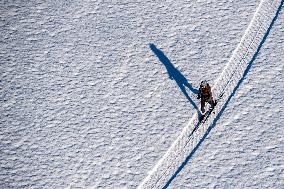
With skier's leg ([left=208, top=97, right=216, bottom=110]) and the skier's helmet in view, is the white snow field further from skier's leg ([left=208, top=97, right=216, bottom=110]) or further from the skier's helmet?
the skier's helmet

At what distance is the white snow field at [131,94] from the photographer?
31.5 ft

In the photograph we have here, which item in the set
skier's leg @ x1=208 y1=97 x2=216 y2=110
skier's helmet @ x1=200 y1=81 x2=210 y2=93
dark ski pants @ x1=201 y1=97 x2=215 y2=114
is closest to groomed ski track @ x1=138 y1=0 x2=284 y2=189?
skier's leg @ x1=208 y1=97 x2=216 y2=110

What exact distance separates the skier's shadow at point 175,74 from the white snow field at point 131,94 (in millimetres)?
34

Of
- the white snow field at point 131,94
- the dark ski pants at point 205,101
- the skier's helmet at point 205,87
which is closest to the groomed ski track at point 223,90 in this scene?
the white snow field at point 131,94

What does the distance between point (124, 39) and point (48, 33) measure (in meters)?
3.06

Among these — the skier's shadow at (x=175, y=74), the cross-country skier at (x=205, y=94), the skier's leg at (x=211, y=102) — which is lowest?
the skier's leg at (x=211, y=102)

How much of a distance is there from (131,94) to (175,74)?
157 centimetres

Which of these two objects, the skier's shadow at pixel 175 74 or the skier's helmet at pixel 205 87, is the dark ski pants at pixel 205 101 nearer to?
the skier's helmet at pixel 205 87

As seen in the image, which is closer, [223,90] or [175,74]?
[223,90]

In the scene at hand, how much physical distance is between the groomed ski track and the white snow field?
54mm

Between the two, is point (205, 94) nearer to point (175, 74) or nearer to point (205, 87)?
point (205, 87)

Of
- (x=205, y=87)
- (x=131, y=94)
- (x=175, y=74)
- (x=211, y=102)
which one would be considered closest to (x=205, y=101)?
(x=211, y=102)

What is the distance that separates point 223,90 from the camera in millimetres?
11156

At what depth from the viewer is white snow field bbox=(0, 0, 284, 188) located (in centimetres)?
960
